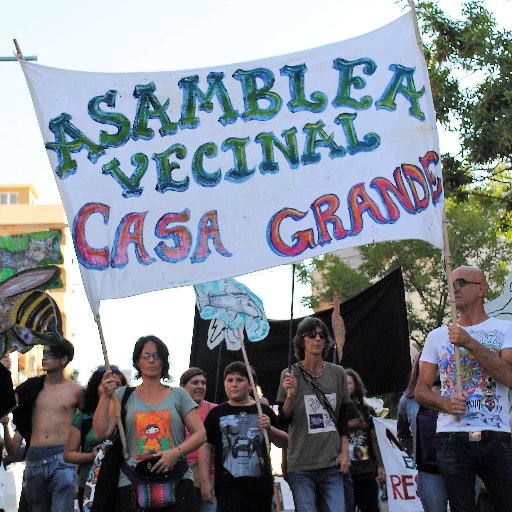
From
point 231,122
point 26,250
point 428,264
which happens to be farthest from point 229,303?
point 428,264

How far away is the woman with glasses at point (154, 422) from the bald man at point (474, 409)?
150 centimetres

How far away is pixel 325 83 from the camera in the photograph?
8484 millimetres

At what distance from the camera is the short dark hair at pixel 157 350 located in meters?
8.05

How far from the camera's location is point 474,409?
7520 mm

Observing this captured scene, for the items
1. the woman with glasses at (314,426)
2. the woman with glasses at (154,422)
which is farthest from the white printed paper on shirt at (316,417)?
the woman with glasses at (154,422)

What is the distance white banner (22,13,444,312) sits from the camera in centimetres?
792

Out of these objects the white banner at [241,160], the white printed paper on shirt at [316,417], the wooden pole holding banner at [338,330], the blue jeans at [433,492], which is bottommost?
the blue jeans at [433,492]

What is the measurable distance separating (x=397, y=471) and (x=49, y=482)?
4.61 m

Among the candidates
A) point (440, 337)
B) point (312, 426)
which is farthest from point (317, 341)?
point (440, 337)

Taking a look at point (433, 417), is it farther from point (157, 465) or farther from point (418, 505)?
point (418, 505)

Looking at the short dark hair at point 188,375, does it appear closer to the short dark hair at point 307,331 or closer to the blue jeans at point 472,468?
the short dark hair at point 307,331

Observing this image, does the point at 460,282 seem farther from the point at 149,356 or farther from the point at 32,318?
the point at 32,318

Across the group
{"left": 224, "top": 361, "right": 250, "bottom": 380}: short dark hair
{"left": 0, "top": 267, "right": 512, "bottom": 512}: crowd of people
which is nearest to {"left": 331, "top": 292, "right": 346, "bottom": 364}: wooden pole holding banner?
{"left": 0, "top": 267, "right": 512, "bottom": 512}: crowd of people

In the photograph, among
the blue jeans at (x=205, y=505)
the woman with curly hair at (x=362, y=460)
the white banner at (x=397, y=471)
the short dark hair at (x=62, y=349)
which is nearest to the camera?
the short dark hair at (x=62, y=349)
